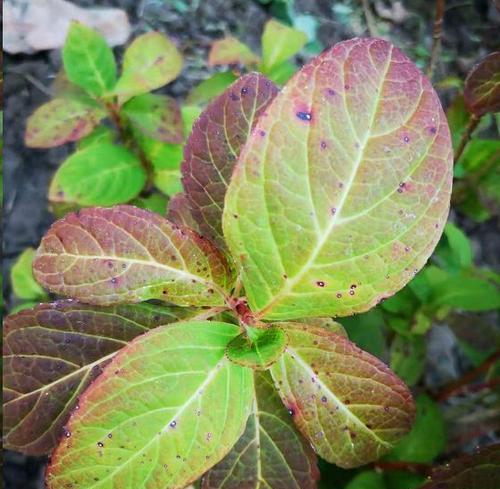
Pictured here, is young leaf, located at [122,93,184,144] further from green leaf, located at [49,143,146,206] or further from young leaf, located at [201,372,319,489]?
→ young leaf, located at [201,372,319,489]

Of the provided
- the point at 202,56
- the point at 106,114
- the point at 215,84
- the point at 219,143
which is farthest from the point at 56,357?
the point at 202,56

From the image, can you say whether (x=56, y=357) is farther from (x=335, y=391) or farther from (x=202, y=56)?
(x=202, y=56)

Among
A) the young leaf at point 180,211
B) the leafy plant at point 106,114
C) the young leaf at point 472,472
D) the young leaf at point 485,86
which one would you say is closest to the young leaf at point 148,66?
the leafy plant at point 106,114

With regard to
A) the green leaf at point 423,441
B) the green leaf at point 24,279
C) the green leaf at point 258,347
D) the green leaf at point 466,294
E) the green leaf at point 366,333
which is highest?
the green leaf at point 258,347

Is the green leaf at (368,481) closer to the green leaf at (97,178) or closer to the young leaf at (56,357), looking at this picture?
the young leaf at (56,357)

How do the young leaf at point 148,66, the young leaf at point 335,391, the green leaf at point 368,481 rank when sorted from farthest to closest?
1. the young leaf at point 148,66
2. the green leaf at point 368,481
3. the young leaf at point 335,391

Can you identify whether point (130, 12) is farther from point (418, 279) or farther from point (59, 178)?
point (418, 279)

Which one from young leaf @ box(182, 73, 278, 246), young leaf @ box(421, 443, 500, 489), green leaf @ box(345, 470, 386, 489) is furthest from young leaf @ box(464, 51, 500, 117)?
green leaf @ box(345, 470, 386, 489)
